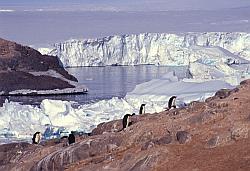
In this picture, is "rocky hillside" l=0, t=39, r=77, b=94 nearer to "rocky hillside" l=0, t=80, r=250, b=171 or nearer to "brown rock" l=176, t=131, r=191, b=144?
"rocky hillside" l=0, t=80, r=250, b=171

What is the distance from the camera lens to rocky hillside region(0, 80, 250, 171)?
1533cm

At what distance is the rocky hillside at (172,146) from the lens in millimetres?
15328

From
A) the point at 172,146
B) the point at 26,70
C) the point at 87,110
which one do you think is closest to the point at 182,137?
the point at 172,146

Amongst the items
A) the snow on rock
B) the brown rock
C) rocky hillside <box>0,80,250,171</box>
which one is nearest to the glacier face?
the snow on rock

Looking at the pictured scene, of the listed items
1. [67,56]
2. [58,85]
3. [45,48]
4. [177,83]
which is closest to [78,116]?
[177,83]

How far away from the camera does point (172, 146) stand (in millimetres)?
16469

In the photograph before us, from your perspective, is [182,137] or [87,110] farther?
[87,110]

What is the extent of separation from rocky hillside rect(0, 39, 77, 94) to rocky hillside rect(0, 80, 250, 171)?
75.4 meters

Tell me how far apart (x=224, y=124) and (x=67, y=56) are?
455 ft

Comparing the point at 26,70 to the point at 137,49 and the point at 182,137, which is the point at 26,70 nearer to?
the point at 137,49

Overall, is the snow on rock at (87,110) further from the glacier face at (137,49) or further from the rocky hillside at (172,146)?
the glacier face at (137,49)

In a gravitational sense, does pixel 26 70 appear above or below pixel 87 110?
below

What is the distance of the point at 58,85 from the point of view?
330 ft

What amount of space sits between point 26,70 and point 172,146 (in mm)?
96644
